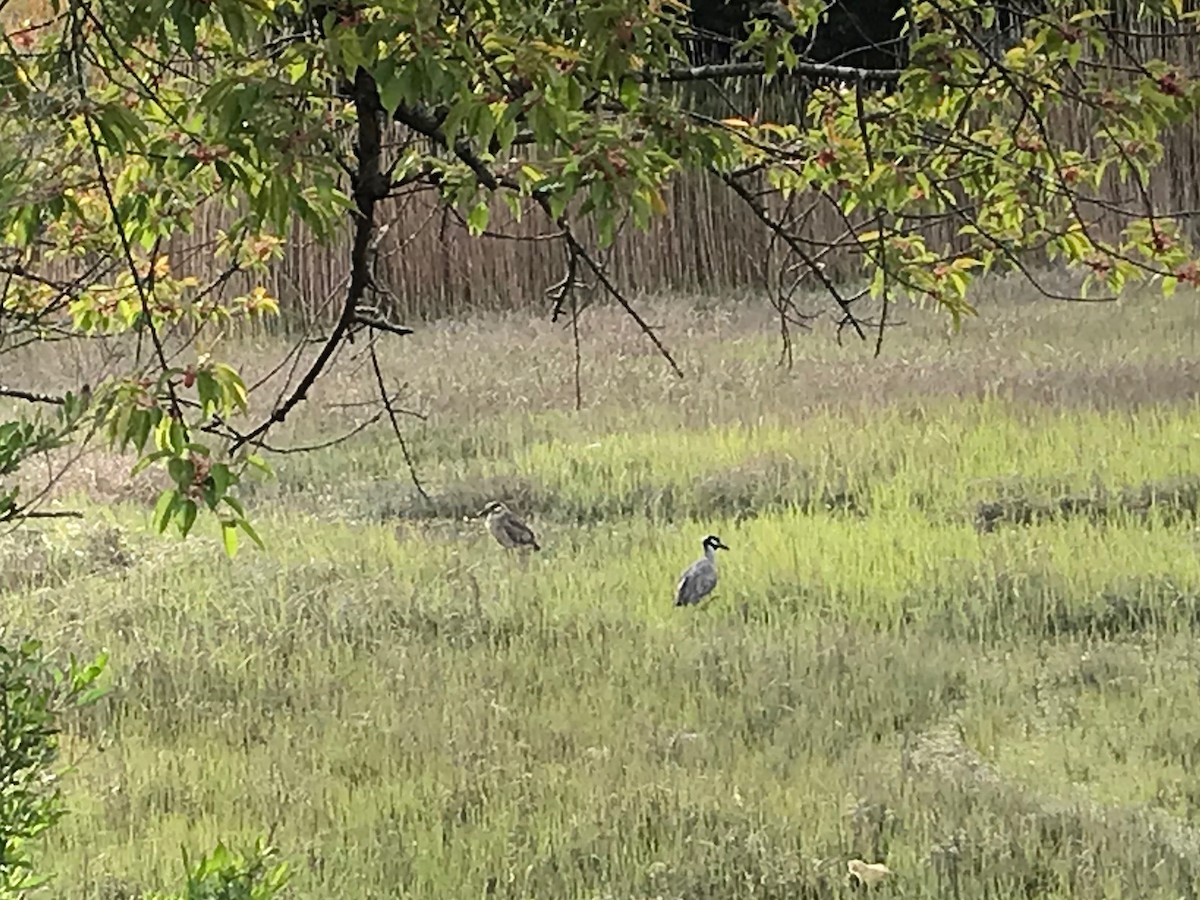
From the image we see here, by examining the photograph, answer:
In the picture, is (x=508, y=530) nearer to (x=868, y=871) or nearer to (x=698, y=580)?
(x=698, y=580)

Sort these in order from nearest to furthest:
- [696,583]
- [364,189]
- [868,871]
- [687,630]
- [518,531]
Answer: [364,189] < [868,871] < [687,630] < [696,583] < [518,531]

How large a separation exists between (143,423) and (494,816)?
1.10 meters

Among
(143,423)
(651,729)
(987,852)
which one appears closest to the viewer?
(143,423)

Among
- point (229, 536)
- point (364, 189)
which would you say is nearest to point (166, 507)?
point (229, 536)

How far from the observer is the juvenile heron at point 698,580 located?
2.50 meters

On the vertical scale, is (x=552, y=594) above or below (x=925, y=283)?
below

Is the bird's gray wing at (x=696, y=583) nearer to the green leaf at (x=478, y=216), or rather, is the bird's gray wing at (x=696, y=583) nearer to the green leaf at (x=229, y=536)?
the green leaf at (x=478, y=216)

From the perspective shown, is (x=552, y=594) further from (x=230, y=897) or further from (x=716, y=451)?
(x=230, y=897)

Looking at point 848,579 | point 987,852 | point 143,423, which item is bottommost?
point 987,852

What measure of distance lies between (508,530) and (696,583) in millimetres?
400

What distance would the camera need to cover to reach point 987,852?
182 centimetres

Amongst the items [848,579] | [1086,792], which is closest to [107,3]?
[1086,792]

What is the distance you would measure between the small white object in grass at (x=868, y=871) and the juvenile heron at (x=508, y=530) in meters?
1.04

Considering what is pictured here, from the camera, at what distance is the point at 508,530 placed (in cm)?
277
